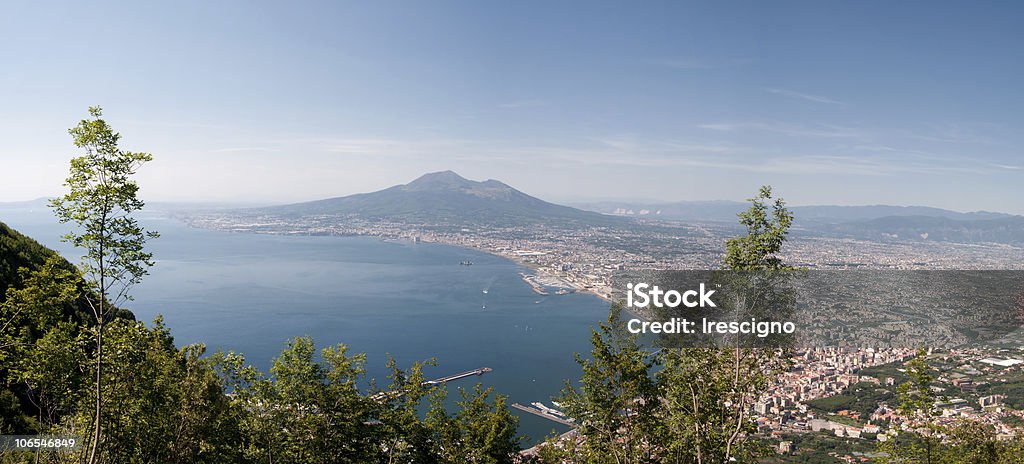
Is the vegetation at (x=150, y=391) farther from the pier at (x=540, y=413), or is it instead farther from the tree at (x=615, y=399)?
the pier at (x=540, y=413)

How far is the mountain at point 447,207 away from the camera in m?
92.1

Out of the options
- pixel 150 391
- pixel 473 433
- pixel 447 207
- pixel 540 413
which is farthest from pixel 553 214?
pixel 150 391

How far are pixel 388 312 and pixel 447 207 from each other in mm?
73554

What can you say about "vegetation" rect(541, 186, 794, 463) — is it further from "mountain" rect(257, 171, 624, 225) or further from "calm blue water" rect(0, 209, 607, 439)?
"mountain" rect(257, 171, 624, 225)

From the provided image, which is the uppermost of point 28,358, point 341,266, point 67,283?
point 67,283

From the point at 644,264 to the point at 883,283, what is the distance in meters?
32.7

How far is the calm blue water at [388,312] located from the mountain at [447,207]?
1610 inches

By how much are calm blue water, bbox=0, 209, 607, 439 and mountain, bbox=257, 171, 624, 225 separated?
4090 centimetres

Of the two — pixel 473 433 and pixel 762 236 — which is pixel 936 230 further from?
pixel 473 433

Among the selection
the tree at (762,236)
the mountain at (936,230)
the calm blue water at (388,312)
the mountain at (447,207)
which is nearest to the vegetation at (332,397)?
the tree at (762,236)

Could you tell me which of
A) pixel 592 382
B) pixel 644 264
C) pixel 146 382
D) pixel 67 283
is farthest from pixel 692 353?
pixel 644 264

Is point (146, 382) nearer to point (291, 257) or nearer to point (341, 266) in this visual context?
point (341, 266)

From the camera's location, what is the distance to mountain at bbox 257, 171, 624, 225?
92062 mm

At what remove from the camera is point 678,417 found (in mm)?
3992
